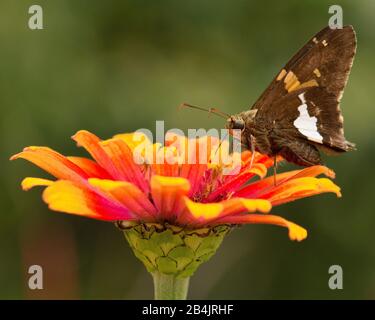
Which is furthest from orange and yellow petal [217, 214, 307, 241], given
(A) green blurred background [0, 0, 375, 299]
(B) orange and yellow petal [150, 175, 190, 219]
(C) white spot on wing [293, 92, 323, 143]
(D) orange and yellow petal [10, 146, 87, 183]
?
(A) green blurred background [0, 0, 375, 299]

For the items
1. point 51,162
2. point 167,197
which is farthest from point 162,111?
point 167,197

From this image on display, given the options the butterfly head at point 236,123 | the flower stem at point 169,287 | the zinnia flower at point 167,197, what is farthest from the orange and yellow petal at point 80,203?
the butterfly head at point 236,123

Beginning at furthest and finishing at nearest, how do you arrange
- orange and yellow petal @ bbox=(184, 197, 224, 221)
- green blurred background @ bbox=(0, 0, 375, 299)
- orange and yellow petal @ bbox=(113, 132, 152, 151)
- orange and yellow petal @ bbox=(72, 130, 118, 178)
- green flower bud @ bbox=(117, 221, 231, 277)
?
1. green blurred background @ bbox=(0, 0, 375, 299)
2. orange and yellow petal @ bbox=(113, 132, 152, 151)
3. orange and yellow petal @ bbox=(72, 130, 118, 178)
4. green flower bud @ bbox=(117, 221, 231, 277)
5. orange and yellow petal @ bbox=(184, 197, 224, 221)

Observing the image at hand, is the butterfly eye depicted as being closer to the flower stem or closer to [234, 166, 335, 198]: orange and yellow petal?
[234, 166, 335, 198]: orange and yellow petal

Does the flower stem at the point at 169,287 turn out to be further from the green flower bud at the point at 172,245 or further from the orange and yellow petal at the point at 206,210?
the orange and yellow petal at the point at 206,210

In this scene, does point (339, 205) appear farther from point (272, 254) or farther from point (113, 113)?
point (113, 113)

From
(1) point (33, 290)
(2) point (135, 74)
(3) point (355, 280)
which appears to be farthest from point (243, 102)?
(1) point (33, 290)
